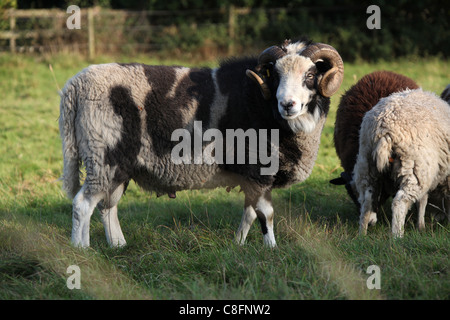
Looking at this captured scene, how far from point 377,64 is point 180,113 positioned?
12.8 metres

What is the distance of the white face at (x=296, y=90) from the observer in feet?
14.5

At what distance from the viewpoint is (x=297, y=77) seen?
4566 millimetres

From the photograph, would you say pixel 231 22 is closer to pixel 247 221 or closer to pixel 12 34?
pixel 12 34

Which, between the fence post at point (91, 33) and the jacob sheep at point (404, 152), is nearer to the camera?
the jacob sheep at point (404, 152)

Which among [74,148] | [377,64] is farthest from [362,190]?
[377,64]

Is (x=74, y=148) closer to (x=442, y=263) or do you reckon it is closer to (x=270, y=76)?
(x=270, y=76)

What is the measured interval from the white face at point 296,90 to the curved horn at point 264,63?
0.25 ft

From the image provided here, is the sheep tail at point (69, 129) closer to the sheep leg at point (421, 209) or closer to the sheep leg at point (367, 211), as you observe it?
the sheep leg at point (367, 211)

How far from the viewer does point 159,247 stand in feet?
14.9

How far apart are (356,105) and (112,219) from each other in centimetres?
317

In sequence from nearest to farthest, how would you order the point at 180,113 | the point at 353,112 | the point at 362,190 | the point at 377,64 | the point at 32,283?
the point at 32,283 < the point at 180,113 < the point at 362,190 < the point at 353,112 < the point at 377,64

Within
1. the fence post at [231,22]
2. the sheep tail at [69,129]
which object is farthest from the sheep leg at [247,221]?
the fence post at [231,22]

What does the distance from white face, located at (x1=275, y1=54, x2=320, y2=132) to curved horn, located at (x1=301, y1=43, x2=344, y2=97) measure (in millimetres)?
73

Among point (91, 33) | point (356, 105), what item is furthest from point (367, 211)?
point (91, 33)
